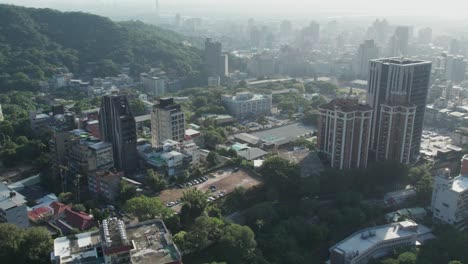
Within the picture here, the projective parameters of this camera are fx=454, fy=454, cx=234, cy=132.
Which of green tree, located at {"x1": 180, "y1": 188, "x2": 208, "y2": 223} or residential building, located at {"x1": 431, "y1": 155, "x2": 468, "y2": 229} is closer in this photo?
green tree, located at {"x1": 180, "y1": 188, "x2": 208, "y2": 223}

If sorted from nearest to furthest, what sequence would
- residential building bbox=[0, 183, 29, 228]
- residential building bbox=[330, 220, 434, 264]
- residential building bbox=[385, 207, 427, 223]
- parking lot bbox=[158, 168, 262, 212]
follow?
residential building bbox=[330, 220, 434, 264] → residential building bbox=[0, 183, 29, 228] → residential building bbox=[385, 207, 427, 223] → parking lot bbox=[158, 168, 262, 212]

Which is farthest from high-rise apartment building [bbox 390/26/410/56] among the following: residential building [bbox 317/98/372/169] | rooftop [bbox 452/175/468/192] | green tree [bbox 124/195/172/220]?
green tree [bbox 124/195/172/220]

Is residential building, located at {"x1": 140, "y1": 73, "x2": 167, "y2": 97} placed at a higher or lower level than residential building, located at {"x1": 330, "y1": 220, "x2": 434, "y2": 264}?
higher

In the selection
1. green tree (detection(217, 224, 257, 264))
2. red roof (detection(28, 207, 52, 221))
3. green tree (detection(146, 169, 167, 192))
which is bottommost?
red roof (detection(28, 207, 52, 221))

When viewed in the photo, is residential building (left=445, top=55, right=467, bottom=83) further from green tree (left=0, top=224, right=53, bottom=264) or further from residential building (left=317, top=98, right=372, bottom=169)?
green tree (left=0, top=224, right=53, bottom=264)

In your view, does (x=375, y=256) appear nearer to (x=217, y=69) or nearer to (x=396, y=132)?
(x=396, y=132)

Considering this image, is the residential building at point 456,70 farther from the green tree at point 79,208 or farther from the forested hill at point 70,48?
the green tree at point 79,208

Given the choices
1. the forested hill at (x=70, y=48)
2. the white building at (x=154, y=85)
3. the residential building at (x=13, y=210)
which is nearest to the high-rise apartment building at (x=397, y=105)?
the residential building at (x=13, y=210)

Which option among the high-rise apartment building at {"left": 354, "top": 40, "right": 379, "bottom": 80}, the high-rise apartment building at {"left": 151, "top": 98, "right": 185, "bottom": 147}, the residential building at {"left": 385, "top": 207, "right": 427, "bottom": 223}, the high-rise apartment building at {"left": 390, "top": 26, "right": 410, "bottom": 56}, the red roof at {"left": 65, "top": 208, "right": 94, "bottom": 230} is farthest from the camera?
the high-rise apartment building at {"left": 390, "top": 26, "right": 410, "bottom": 56}
